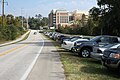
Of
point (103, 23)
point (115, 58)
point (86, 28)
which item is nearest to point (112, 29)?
point (103, 23)

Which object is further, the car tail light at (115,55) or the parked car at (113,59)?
the car tail light at (115,55)

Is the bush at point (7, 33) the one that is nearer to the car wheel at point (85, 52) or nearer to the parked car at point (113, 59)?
the car wheel at point (85, 52)

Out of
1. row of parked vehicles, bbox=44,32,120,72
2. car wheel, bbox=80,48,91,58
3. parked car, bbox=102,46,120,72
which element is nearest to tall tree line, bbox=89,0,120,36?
row of parked vehicles, bbox=44,32,120,72

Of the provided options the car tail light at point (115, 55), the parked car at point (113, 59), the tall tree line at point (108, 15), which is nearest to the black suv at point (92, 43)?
the parked car at point (113, 59)

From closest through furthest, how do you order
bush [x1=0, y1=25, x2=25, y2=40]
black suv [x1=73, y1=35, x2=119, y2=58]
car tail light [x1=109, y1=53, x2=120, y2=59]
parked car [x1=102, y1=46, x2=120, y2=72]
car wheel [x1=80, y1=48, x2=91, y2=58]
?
parked car [x1=102, y1=46, x2=120, y2=72]
car tail light [x1=109, y1=53, x2=120, y2=59]
black suv [x1=73, y1=35, x2=119, y2=58]
car wheel [x1=80, y1=48, x2=91, y2=58]
bush [x1=0, y1=25, x2=25, y2=40]

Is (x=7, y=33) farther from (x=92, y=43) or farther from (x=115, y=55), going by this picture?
(x=115, y=55)

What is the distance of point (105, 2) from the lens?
4581 centimetres

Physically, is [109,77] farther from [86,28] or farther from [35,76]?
[86,28]

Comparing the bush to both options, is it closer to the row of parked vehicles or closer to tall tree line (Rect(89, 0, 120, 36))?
tall tree line (Rect(89, 0, 120, 36))

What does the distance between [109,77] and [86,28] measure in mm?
81292

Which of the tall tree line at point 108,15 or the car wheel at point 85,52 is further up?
the tall tree line at point 108,15

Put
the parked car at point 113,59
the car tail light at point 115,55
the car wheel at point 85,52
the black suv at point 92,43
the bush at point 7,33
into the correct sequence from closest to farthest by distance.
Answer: the parked car at point 113,59, the car tail light at point 115,55, the black suv at point 92,43, the car wheel at point 85,52, the bush at point 7,33

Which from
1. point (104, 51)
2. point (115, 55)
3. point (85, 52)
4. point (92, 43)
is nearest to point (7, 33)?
point (85, 52)

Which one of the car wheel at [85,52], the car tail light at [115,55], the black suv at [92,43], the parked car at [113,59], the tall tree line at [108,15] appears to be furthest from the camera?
the tall tree line at [108,15]
